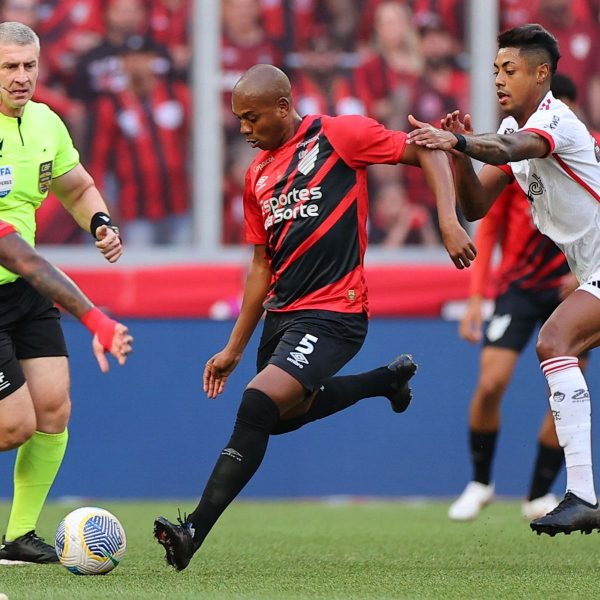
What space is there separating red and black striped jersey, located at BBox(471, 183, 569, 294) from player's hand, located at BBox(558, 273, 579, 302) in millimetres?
25

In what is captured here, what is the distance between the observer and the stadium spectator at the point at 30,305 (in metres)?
6.18

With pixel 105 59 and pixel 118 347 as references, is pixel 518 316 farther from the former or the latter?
pixel 105 59

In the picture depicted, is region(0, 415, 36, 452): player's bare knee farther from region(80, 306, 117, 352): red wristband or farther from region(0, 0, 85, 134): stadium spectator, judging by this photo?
region(0, 0, 85, 134): stadium spectator

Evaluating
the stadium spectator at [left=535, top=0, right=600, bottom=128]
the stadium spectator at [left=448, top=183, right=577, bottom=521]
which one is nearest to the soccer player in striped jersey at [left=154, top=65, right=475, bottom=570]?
the stadium spectator at [left=448, top=183, right=577, bottom=521]

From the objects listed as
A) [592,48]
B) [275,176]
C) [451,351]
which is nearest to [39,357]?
[275,176]

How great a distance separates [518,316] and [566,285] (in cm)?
34

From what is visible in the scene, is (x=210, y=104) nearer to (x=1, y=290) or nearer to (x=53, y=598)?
(x=1, y=290)

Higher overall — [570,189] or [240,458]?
[570,189]

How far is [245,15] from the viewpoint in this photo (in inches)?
496

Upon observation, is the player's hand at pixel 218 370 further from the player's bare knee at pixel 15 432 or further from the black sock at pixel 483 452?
the black sock at pixel 483 452

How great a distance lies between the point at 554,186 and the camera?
6262mm

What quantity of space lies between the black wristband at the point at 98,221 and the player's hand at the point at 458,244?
1.63 meters

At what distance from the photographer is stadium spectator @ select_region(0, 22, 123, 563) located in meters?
6.18

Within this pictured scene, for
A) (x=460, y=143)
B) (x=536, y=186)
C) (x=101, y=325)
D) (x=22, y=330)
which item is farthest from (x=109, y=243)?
(x=536, y=186)
